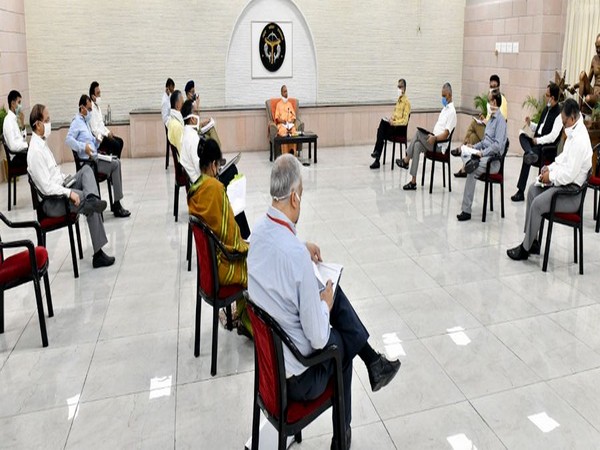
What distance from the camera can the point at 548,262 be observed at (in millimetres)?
5152

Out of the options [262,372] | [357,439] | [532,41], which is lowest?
[357,439]

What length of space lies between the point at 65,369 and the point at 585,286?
392cm

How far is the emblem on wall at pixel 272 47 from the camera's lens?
1125cm

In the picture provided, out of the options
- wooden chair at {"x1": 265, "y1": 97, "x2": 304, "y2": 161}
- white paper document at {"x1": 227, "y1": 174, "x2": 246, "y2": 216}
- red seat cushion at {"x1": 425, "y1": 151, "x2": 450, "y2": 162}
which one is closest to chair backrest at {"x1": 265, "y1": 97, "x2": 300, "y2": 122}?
wooden chair at {"x1": 265, "y1": 97, "x2": 304, "y2": 161}

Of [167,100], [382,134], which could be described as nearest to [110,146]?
[167,100]

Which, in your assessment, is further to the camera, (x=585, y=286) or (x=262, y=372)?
(x=585, y=286)

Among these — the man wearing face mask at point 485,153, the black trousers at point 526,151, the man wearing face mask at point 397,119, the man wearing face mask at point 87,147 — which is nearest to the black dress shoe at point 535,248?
the man wearing face mask at point 485,153

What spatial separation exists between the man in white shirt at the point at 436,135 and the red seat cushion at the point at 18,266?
17.2 feet

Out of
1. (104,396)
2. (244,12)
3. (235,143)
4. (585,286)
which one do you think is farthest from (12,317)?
(244,12)

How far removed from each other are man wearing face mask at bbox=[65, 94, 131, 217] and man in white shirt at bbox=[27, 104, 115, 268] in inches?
53.6

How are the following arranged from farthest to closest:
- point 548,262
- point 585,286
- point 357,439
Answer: point 548,262 → point 585,286 → point 357,439

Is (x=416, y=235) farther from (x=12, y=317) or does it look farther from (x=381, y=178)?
(x=12, y=317)

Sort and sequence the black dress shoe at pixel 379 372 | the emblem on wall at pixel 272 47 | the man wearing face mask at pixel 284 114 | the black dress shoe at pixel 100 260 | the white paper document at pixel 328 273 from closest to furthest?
1. the white paper document at pixel 328 273
2. the black dress shoe at pixel 379 372
3. the black dress shoe at pixel 100 260
4. the man wearing face mask at pixel 284 114
5. the emblem on wall at pixel 272 47

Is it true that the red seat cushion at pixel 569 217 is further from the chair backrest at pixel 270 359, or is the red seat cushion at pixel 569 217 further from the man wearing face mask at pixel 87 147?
the man wearing face mask at pixel 87 147
